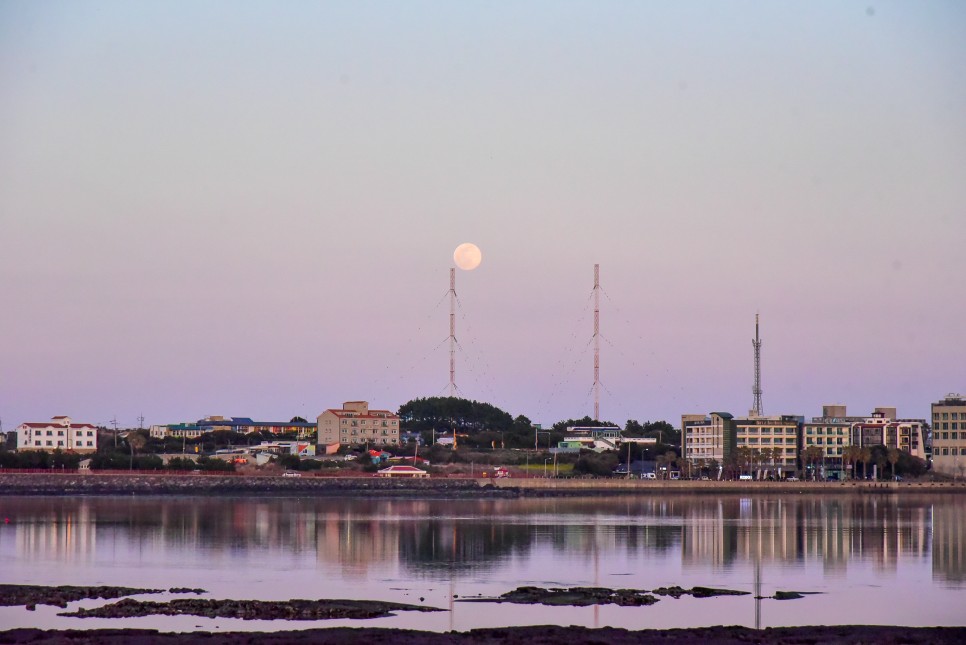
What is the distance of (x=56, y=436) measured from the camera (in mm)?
141000

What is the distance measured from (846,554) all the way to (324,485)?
233 feet

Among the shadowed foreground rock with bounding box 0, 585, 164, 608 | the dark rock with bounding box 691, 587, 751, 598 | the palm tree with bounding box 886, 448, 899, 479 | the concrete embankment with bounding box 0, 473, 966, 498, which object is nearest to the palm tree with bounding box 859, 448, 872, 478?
the palm tree with bounding box 886, 448, 899, 479

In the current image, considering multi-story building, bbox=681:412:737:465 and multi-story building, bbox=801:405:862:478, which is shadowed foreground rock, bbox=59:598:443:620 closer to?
multi-story building, bbox=681:412:737:465

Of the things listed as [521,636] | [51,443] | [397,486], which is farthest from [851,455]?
[521,636]

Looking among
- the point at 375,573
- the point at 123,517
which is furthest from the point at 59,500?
the point at 375,573

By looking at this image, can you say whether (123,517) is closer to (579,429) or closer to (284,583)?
(284,583)

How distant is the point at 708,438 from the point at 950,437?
2428 cm

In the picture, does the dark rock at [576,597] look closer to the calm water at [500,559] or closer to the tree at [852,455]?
the calm water at [500,559]

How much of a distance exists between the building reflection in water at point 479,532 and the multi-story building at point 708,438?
137 ft

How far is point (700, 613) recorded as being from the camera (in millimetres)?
31547

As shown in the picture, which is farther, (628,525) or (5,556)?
(628,525)

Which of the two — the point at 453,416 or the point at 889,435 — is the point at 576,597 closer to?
the point at 889,435

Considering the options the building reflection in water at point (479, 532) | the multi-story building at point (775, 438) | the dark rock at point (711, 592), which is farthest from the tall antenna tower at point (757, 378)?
the dark rock at point (711, 592)

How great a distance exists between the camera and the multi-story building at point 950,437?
134m
